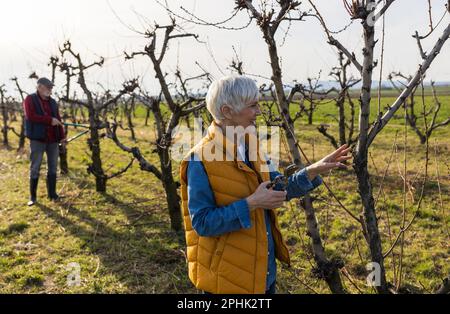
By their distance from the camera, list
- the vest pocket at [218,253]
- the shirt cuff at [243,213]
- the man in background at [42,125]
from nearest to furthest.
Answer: the shirt cuff at [243,213] < the vest pocket at [218,253] < the man in background at [42,125]

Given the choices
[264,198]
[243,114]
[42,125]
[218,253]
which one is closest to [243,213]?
[264,198]

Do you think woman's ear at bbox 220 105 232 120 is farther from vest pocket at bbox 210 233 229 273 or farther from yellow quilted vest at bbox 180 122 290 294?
vest pocket at bbox 210 233 229 273

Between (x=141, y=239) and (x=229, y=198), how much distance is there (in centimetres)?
327

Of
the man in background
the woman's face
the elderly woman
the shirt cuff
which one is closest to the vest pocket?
the elderly woman

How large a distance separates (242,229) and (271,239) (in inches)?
10.5

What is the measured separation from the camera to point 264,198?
1.63m

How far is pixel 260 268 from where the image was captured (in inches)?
69.4

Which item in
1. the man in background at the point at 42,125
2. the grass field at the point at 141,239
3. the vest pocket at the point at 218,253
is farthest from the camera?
the man in background at the point at 42,125

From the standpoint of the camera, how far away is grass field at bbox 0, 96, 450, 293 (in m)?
3.70

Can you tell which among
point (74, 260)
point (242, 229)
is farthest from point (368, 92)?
point (74, 260)

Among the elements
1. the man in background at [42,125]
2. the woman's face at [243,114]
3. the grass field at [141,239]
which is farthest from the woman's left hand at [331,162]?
the man in background at [42,125]

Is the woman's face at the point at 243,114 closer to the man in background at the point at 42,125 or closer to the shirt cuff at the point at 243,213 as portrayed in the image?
the shirt cuff at the point at 243,213

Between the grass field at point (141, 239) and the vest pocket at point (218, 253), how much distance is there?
918 mm

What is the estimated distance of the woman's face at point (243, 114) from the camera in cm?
171
